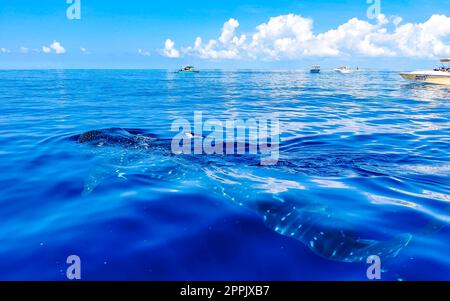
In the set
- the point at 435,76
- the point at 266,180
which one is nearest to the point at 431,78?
the point at 435,76

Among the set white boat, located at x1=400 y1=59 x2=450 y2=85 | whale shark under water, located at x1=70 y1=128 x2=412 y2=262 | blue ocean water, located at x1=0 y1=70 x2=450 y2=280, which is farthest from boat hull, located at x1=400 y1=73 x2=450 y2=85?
whale shark under water, located at x1=70 y1=128 x2=412 y2=262

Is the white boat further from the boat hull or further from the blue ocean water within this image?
the blue ocean water

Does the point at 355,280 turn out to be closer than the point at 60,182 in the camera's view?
Yes

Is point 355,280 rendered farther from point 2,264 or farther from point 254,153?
point 254,153

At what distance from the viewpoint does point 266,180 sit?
878cm

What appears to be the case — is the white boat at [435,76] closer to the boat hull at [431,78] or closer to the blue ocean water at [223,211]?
the boat hull at [431,78]

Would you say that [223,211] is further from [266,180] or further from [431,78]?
[431,78]

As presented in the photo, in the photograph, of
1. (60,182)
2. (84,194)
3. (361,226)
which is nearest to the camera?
(361,226)

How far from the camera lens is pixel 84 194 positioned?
25.8ft

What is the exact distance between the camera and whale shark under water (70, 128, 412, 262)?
567 centimetres

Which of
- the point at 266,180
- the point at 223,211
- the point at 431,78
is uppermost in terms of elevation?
the point at 431,78
